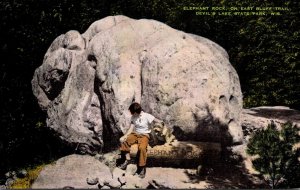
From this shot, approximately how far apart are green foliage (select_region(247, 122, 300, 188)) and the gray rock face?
8.93ft

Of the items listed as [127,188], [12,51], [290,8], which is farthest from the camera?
[290,8]

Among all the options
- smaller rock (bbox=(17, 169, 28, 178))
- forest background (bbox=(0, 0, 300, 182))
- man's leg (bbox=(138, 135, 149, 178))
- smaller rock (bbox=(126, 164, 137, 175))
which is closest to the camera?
man's leg (bbox=(138, 135, 149, 178))

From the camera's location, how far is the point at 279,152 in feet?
40.6

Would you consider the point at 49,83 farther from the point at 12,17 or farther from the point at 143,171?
the point at 143,171

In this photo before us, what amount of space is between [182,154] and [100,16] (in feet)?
36.6

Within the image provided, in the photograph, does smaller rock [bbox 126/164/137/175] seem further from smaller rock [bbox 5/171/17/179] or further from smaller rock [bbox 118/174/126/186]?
smaller rock [bbox 5/171/17/179]

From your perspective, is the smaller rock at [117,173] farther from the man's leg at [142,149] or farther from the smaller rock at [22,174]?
the smaller rock at [22,174]

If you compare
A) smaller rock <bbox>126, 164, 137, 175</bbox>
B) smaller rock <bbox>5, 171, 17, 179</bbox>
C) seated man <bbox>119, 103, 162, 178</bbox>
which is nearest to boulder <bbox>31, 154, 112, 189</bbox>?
smaller rock <bbox>126, 164, 137, 175</bbox>

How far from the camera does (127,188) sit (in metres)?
13.2

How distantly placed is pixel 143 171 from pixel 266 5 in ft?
35.2

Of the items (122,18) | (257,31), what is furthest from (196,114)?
(257,31)

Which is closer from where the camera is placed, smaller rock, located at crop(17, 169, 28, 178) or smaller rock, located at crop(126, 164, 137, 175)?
smaller rock, located at crop(126, 164, 137, 175)

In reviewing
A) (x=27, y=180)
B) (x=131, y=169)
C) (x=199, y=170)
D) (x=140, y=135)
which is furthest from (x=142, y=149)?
(x=27, y=180)

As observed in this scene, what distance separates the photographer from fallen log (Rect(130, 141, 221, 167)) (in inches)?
562
